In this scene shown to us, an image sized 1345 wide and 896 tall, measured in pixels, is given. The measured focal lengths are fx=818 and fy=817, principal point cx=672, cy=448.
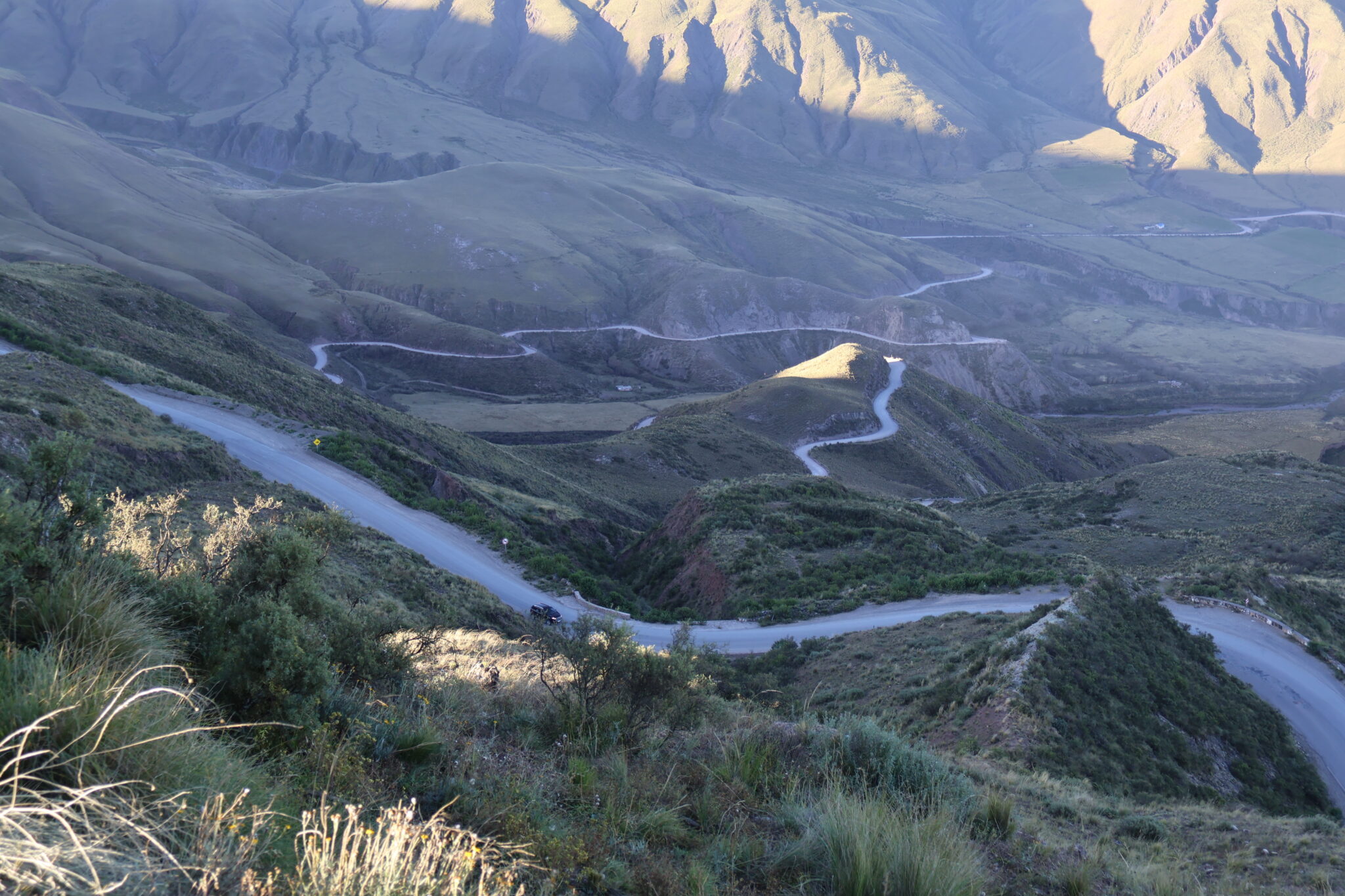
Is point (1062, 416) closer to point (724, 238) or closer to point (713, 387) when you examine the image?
point (713, 387)

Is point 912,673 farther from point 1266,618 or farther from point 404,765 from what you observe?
point 404,765

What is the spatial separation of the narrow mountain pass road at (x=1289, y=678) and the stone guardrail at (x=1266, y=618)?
6.8 inches

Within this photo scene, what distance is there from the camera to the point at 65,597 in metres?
5.24

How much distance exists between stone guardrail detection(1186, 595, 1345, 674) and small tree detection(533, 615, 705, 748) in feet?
70.6

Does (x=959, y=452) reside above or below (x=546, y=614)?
above

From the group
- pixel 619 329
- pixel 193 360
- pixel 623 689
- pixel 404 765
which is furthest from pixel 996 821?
pixel 619 329

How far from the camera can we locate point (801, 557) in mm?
30312

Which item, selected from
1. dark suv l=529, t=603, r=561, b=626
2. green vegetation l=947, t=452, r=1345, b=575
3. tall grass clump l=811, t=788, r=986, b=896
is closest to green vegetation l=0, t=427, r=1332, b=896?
tall grass clump l=811, t=788, r=986, b=896

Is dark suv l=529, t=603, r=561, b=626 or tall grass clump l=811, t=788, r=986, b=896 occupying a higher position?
tall grass clump l=811, t=788, r=986, b=896

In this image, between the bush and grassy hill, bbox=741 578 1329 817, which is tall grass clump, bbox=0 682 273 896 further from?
grassy hill, bbox=741 578 1329 817

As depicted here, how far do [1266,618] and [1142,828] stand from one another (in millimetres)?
18216

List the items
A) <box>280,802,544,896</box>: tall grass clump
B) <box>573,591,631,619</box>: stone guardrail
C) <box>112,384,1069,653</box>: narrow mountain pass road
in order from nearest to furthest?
<box>280,802,544,896</box>: tall grass clump < <box>112,384,1069,653</box>: narrow mountain pass road < <box>573,591,631,619</box>: stone guardrail

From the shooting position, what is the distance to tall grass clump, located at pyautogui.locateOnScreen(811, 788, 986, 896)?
5102 millimetres

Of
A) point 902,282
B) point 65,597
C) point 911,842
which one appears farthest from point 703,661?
point 902,282
